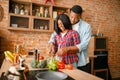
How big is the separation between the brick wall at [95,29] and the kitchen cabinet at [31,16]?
0.27m

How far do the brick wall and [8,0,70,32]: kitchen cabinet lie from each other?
272 mm

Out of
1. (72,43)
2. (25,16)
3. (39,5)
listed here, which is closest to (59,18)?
(72,43)

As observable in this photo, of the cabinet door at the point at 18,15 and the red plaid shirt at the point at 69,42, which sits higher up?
the cabinet door at the point at 18,15

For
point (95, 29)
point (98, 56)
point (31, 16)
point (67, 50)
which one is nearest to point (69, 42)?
point (67, 50)

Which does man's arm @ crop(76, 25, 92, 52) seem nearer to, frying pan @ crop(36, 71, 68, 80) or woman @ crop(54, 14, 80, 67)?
woman @ crop(54, 14, 80, 67)

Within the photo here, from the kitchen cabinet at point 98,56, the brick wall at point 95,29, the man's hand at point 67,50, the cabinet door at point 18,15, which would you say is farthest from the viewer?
the kitchen cabinet at point 98,56

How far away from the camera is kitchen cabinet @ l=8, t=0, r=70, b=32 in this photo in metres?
3.72

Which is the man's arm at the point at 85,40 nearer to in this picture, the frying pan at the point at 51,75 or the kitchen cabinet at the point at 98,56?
the frying pan at the point at 51,75

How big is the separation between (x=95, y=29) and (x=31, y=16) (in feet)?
7.32

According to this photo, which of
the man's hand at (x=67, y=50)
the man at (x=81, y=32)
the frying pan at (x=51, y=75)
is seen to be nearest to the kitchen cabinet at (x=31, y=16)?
the man at (x=81, y=32)

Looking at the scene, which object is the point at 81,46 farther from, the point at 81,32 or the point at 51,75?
the point at 51,75

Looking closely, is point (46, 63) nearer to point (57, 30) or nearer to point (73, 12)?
point (57, 30)

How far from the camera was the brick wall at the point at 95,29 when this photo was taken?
3.88 m

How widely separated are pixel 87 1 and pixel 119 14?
142cm
